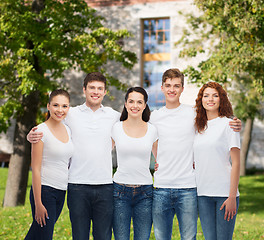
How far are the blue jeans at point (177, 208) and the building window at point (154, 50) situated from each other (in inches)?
782

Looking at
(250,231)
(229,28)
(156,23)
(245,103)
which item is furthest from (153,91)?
(250,231)

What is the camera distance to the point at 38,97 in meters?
12.6

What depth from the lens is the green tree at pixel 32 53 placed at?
10898 mm

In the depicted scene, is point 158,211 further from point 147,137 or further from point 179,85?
point 179,85

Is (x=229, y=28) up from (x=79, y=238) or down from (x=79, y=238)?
up

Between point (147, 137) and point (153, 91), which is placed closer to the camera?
point (147, 137)

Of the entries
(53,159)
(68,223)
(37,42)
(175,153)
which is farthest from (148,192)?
(37,42)

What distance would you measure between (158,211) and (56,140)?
1.30 metres

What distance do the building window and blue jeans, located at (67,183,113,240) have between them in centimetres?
1996

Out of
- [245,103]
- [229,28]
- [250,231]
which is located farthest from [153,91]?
Result: [250,231]

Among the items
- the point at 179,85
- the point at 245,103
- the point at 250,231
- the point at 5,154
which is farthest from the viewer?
the point at 5,154

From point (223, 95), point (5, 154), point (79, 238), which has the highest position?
point (223, 95)

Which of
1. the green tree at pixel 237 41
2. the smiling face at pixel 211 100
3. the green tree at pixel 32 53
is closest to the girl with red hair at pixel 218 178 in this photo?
the smiling face at pixel 211 100

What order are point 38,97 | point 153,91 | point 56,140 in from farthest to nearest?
point 153,91 < point 38,97 < point 56,140
